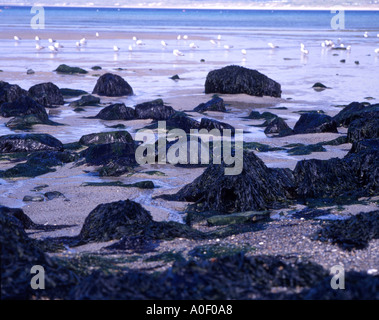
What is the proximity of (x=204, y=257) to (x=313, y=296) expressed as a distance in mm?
1152

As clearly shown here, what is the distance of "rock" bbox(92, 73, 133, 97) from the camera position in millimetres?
15312

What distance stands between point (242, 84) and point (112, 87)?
336 centimetres

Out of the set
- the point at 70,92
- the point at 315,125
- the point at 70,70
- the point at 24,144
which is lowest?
the point at 24,144

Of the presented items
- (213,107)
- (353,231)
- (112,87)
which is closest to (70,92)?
(112,87)

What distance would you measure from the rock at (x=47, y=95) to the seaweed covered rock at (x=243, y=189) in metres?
7.30

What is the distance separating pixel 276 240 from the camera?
16.3ft

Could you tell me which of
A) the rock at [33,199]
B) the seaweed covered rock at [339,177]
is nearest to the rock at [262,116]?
the seaweed covered rock at [339,177]

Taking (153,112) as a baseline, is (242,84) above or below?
above

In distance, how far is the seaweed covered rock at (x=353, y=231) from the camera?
471 centimetres

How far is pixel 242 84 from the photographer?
15.7 meters

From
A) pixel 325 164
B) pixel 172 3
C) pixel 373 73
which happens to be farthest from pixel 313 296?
pixel 172 3

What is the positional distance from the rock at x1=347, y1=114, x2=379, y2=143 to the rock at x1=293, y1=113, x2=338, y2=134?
38.9 inches

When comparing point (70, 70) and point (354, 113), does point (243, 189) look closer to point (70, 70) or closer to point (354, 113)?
point (354, 113)

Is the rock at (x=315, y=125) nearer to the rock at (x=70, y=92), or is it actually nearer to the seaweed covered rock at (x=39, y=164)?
the seaweed covered rock at (x=39, y=164)
